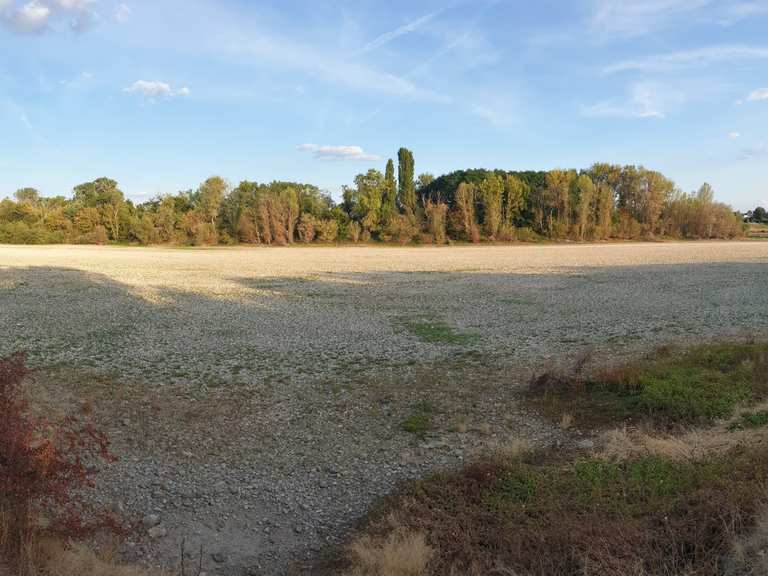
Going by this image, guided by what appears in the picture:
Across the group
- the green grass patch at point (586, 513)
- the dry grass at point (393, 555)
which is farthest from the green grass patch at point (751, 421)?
the dry grass at point (393, 555)

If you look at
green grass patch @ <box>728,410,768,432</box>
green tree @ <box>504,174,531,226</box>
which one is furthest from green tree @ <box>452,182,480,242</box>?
green grass patch @ <box>728,410,768,432</box>

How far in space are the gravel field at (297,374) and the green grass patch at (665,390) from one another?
91 centimetres

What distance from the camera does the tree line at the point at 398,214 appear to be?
311 feet

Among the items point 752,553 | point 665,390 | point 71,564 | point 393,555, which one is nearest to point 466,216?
point 665,390

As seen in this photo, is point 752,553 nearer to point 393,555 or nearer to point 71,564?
point 393,555

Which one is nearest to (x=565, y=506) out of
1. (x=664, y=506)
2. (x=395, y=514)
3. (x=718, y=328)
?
(x=664, y=506)

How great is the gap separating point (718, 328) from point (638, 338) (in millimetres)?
3117

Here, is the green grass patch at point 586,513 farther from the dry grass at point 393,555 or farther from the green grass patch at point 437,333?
the green grass patch at point 437,333

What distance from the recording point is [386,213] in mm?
98312

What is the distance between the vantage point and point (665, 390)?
1069cm

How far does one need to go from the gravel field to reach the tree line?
2503 inches

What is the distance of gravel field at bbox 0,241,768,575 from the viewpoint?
7457mm

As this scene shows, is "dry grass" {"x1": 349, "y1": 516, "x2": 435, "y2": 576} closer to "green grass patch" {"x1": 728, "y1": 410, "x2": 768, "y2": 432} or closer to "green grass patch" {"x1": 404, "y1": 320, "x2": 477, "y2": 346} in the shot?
"green grass patch" {"x1": 728, "y1": 410, "x2": 768, "y2": 432}

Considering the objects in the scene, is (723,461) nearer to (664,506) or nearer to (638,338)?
(664,506)
